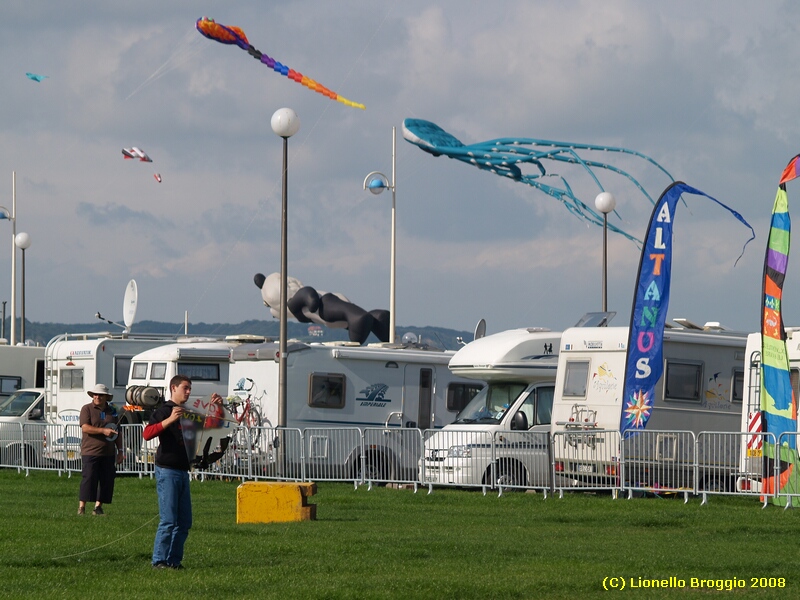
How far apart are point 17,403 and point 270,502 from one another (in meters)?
15.8

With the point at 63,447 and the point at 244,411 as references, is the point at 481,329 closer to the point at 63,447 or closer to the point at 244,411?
the point at 244,411

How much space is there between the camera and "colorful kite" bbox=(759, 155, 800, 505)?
18.2 m

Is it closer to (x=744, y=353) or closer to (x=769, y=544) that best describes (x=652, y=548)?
(x=769, y=544)

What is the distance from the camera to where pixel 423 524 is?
660 inches

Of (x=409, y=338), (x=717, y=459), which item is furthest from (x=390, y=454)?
(x=717, y=459)

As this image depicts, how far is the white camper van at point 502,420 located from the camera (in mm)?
21938

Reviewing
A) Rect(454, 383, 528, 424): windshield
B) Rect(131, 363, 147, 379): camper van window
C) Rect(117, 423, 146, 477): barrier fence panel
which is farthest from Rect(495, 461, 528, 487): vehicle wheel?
Rect(131, 363, 147, 379): camper van window

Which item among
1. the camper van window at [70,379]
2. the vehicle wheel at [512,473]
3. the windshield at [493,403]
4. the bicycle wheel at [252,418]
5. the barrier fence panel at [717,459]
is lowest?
the vehicle wheel at [512,473]

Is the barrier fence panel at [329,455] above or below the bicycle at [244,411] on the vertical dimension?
below

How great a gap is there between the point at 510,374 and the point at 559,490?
260 cm

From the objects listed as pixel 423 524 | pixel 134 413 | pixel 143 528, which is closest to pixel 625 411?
pixel 423 524

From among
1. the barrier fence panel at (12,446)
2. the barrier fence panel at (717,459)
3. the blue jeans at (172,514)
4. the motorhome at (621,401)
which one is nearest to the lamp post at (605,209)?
the motorhome at (621,401)

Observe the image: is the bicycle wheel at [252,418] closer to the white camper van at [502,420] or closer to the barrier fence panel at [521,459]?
the white camper van at [502,420]

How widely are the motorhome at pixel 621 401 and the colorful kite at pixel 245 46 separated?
20.1ft
